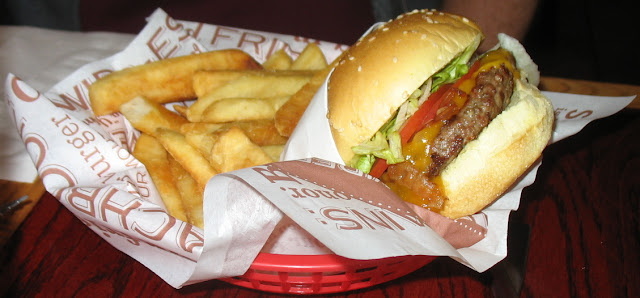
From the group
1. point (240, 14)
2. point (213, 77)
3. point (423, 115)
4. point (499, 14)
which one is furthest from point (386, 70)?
point (240, 14)

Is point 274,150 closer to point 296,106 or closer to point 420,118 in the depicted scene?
point 296,106

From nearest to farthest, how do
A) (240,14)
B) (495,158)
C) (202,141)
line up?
(495,158) → (202,141) → (240,14)

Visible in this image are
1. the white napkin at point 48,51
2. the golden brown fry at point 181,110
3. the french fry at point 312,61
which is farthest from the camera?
the white napkin at point 48,51

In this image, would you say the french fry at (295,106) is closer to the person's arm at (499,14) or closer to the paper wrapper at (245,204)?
the paper wrapper at (245,204)

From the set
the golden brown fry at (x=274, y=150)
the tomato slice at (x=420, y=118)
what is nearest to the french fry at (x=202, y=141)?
the golden brown fry at (x=274, y=150)

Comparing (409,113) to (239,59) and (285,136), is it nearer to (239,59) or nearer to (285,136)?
(285,136)

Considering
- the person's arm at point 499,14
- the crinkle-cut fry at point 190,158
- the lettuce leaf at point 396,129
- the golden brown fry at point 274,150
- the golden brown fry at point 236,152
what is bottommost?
the golden brown fry at point 274,150

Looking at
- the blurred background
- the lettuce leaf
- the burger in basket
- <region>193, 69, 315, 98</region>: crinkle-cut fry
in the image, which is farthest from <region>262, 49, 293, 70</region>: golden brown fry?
the blurred background
